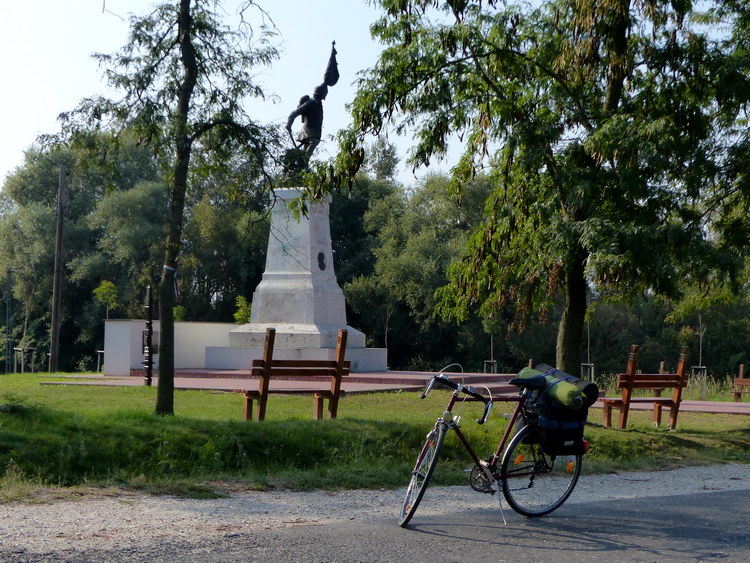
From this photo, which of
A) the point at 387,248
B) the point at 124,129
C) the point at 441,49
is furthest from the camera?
the point at 387,248

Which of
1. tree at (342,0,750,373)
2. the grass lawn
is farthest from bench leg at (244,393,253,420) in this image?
tree at (342,0,750,373)

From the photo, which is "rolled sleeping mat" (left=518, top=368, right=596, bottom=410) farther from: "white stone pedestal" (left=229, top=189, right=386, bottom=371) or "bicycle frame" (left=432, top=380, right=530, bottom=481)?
"white stone pedestal" (left=229, top=189, right=386, bottom=371)

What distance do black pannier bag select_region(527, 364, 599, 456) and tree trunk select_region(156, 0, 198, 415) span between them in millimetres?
6103

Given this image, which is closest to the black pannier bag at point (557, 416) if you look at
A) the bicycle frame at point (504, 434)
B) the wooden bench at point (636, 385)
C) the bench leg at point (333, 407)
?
the bicycle frame at point (504, 434)

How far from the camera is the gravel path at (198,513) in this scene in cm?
606

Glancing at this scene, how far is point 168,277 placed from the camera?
12.2 m

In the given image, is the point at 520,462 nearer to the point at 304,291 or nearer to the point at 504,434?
the point at 504,434

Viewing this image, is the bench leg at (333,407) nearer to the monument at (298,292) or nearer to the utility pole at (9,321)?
the monument at (298,292)

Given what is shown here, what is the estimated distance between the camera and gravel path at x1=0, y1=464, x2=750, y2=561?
6059mm

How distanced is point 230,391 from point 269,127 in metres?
8.27

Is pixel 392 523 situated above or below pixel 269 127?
below

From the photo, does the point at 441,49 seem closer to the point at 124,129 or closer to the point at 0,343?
the point at 124,129

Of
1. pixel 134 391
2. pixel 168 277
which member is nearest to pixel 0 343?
pixel 134 391

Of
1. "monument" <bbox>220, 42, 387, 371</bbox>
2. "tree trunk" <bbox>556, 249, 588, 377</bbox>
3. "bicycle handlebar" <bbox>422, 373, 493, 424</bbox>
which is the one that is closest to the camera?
"bicycle handlebar" <bbox>422, 373, 493, 424</bbox>
